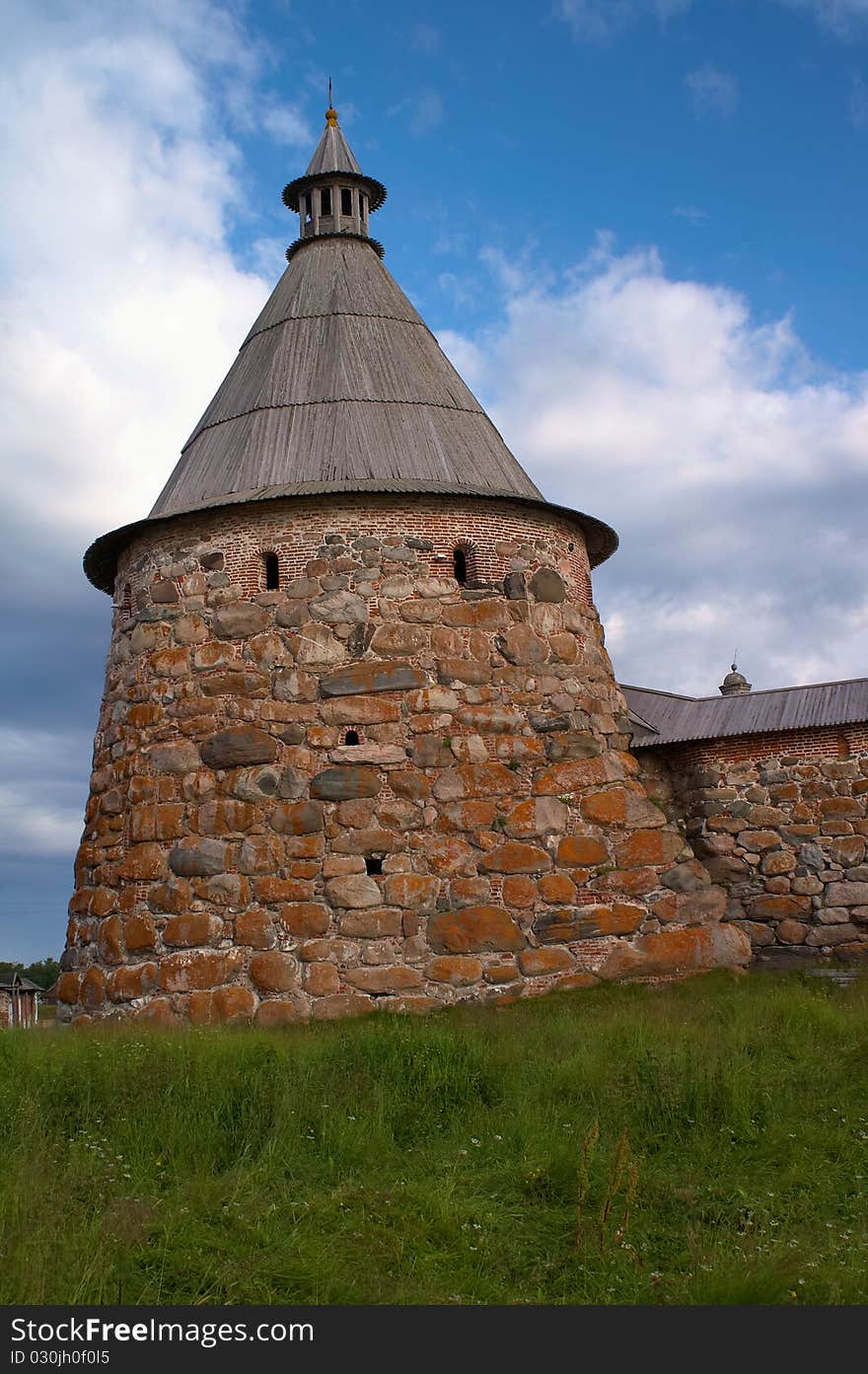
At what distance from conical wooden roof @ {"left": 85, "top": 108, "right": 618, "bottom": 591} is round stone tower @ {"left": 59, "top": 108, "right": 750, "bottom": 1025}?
48 mm

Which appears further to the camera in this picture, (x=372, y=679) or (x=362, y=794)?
(x=372, y=679)

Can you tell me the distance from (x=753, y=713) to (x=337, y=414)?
5289mm

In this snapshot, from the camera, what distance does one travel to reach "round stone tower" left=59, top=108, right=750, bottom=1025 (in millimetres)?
9867

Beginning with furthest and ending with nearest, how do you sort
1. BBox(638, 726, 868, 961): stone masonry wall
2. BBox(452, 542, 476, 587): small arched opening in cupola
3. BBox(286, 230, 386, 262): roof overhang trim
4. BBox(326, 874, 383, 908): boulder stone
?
BBox(286, 230, 386, 262): roof overhang trim, BBox(638, 726, 868, 961): stone masonry wall, BBox(452, 542, 476, 587): small arched opening in cupola, BBox(326, 874, 383, 908): boulder stone

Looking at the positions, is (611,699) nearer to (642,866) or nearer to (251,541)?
(642,866)

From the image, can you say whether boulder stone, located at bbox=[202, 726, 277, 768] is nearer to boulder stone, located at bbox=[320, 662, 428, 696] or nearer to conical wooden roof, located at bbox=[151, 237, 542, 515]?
boulder stone, located at bbox=[320, 662, 428, 696]

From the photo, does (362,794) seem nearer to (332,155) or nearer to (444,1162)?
(444,1162)

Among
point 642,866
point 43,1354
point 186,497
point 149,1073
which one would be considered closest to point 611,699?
point 642,866

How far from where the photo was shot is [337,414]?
1162 cm

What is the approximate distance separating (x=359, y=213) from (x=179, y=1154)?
11.2 metres

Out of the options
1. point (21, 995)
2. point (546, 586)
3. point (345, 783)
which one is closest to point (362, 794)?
point (345, 783)

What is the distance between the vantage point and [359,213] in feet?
45.7

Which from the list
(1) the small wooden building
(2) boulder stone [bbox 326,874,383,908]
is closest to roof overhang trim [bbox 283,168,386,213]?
(2) boulder stone [bbox 326,874,383,908]

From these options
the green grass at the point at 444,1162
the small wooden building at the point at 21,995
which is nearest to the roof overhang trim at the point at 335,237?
the green grass at the point at 444,1162
